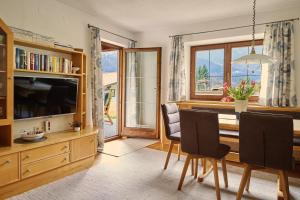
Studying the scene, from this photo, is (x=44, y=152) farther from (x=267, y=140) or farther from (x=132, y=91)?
(x=132, y=91)

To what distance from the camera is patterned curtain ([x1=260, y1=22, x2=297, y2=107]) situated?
11.4 ft

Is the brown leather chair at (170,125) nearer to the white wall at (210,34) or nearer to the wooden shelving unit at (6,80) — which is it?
the white wall at (210,34)

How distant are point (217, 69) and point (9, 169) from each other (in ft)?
12.9

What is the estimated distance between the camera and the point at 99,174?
2.91 m

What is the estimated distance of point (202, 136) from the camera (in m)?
2.35

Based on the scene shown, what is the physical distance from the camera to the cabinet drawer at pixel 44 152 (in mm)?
2455

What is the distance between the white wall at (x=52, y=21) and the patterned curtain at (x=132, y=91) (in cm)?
113

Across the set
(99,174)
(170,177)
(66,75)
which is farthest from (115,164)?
(66,75)

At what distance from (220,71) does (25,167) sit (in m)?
3.78

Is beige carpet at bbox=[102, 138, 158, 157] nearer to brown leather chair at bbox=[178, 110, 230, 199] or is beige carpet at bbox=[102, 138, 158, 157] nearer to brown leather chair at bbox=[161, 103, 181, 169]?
brown leather chair at bbox=[161, 103, 181, 169]

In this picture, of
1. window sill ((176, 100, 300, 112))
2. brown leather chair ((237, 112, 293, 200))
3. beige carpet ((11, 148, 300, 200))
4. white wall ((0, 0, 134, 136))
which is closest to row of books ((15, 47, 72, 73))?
white wall ((0, 0, 134, 136))

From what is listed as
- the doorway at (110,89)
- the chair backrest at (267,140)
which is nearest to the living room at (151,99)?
the chair backrest at (267,140)

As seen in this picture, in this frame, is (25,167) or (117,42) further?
(117,42)

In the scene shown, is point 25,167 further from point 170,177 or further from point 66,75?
point 170,177
